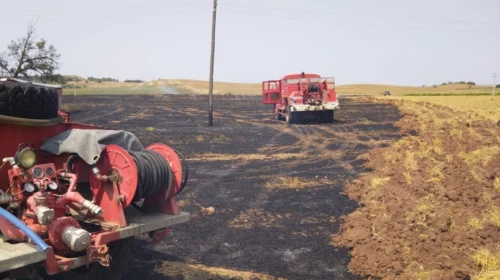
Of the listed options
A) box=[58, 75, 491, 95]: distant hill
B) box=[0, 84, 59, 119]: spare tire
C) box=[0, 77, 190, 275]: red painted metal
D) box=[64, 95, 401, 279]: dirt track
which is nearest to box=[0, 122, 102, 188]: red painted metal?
box=[0, 77, 190, 275]: red painted metal

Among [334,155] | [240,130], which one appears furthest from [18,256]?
[240,130]

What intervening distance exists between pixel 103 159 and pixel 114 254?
1.10m

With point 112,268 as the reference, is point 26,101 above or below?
above

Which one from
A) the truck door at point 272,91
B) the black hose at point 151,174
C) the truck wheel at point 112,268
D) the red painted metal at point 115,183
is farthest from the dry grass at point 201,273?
the truck door at point 272,91

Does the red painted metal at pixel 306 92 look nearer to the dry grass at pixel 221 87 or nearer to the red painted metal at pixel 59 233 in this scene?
the red painted metal at pixel 59 233

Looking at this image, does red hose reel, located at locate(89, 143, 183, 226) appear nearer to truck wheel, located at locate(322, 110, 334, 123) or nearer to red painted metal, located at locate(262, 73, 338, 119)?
red painted metal, located at locate(262, 73, 338, 119)

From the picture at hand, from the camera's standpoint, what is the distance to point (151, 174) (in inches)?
188

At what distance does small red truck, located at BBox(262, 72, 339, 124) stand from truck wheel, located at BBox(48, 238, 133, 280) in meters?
19.8

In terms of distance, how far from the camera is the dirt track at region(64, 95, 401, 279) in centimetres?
652

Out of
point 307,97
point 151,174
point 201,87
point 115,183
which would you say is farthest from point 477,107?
point 201,87

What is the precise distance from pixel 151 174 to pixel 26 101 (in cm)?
126

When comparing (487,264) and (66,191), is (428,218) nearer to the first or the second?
(487,264)

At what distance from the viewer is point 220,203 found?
9.44 m

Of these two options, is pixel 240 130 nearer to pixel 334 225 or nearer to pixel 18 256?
pixel 334 225
